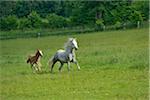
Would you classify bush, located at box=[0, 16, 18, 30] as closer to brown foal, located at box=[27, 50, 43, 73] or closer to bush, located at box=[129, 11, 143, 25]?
bush, located at box=[129, 11, 143, 25]

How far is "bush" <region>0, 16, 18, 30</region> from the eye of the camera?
7512cm

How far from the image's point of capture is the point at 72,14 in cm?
8394

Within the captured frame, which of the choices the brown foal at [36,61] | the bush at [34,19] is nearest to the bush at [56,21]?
the bush at [34,19]

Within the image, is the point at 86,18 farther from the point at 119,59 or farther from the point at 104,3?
the point at 119,59

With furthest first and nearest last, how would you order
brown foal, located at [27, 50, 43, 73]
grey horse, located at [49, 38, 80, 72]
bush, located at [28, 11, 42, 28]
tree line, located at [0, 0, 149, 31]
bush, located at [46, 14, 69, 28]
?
1. bush, located at [46, 14, 69, 28]
2. bush, located at [28, 11, 42, 28]
3. tree line, located at [0, 0, 149, 31]
4. brown foal, located at [27, 50, 43, 73]
5. grey horse, located at [49, 38, 80, 72]

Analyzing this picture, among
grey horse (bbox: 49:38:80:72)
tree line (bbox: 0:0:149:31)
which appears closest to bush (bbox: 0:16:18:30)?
tree line (bbox: 0:0:149:31)

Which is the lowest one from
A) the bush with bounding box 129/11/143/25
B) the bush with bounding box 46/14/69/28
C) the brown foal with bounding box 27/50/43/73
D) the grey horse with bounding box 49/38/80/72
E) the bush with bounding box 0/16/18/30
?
the bush with bounding box 46/14/69/28

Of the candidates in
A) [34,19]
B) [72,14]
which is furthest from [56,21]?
[72,14]

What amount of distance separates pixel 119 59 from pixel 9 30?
171 ft

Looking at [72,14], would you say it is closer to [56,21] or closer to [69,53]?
[56,21]

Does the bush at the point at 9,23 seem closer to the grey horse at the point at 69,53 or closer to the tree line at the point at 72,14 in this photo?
the tree line at the point at 72,14

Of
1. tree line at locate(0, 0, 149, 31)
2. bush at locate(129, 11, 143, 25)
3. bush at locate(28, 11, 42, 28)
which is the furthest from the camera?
bush at locate(28, 11, 42, 28)

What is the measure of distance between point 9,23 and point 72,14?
467 inches

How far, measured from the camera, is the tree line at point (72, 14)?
7456 cm
